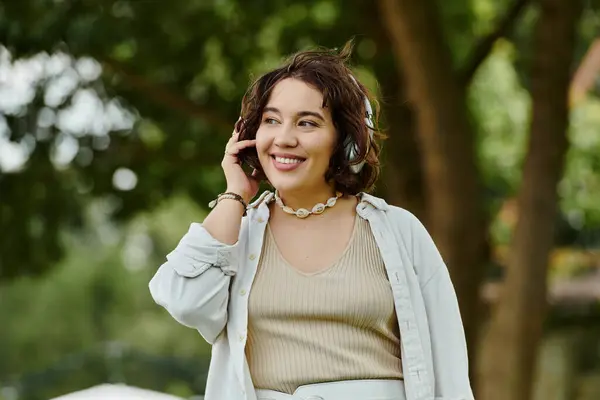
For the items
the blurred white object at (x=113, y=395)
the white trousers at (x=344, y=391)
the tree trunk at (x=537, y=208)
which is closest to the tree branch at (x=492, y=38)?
the tree trunk at (x=537, y=208)

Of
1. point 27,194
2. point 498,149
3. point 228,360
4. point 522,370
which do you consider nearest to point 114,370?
point 27,194

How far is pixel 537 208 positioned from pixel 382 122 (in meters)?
1.03

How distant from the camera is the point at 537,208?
713cm

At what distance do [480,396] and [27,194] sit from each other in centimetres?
348

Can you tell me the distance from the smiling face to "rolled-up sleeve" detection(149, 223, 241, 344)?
20cm

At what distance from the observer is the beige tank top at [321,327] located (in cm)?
266

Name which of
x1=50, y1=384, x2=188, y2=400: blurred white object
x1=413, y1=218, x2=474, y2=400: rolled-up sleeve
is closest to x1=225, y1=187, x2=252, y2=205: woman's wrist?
x1=413, y1=218, x2=474, y2=400: rolled-up sleeve

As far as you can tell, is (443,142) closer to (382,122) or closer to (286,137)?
(382,122)

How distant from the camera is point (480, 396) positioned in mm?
7348

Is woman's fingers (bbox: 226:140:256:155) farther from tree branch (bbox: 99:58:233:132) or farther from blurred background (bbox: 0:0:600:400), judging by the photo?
tree branch (bbox: 99:58:233:132)

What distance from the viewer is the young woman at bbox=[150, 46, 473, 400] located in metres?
2.66

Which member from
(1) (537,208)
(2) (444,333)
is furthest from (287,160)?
(1) (537,208)

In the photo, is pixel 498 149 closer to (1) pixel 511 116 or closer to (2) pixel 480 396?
(1) pixel 511 116

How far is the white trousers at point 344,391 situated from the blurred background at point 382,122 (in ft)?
5.84
